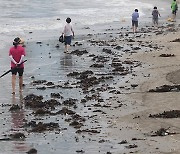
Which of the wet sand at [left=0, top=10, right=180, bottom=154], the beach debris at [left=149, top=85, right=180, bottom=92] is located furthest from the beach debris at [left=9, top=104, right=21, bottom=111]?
the beach debris at [left=149, top=85, right=180, bottom=92]

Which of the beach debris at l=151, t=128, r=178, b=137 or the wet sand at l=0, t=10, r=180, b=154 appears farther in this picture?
the beach debris at l=151, t=128, r=178, b=137

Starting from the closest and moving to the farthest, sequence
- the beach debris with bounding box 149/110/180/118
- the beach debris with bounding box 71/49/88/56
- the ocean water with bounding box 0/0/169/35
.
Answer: the beach debris with bounding box 149/110/180/118
the beach debris with bounding box 71/49/88/56
the ocean water with bounding box 0/0/169/35

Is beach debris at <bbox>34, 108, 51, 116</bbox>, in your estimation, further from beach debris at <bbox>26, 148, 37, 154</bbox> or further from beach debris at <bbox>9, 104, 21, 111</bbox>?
beach debris at <bbox>26, 148, 37, 154</bbox>

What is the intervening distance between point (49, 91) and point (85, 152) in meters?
5.62

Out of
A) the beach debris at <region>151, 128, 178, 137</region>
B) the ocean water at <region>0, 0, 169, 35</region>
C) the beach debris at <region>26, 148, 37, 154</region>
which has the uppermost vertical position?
the ocean water at <region>0, 0, 169, 35</region>

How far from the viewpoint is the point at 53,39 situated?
28.2 metres

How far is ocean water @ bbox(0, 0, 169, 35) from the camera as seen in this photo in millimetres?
36938

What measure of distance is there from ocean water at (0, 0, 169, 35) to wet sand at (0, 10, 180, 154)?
13.4 m

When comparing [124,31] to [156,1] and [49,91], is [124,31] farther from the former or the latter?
[156,1]

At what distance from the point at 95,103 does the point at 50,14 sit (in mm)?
33591

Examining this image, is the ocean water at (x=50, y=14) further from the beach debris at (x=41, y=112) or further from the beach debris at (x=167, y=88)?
the beach debris at (x=41, y=112)

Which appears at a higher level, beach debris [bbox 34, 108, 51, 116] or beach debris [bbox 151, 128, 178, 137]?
beach debris [bbox 34, 108, 51, 116]

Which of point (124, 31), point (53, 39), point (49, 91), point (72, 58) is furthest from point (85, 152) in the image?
point (124, 31)

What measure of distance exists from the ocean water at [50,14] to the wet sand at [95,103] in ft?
44.0
